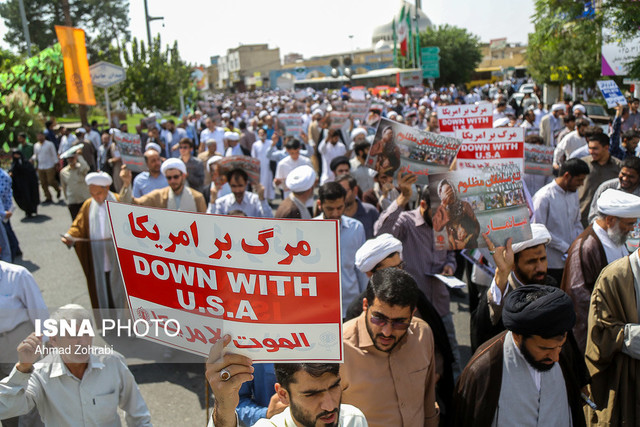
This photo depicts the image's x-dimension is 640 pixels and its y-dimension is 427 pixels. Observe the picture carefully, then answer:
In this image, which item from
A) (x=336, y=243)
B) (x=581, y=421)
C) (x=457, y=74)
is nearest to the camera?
(x=336, y=243)

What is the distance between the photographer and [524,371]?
2797mm

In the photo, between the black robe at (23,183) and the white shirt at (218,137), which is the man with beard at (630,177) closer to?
the white shirt at (218,137)

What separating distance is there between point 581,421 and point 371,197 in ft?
14.4

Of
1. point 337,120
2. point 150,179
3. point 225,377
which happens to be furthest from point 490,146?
point 337,120

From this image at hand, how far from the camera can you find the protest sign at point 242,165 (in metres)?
7.07

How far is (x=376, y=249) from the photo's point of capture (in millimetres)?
3703

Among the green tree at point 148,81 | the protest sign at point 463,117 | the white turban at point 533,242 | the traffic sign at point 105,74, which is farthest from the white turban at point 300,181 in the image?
the green tree at point 148,81

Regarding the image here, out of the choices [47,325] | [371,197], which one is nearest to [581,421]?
[47,325]

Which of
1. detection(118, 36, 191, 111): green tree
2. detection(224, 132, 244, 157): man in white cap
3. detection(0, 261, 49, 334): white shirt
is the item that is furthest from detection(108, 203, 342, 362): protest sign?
detection(118, 36, 191, 111): green tree

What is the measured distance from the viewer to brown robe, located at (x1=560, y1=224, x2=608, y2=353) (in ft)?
12.7

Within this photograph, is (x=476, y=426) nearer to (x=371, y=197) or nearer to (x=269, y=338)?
(x=269, y=338)

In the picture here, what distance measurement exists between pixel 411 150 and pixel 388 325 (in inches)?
121

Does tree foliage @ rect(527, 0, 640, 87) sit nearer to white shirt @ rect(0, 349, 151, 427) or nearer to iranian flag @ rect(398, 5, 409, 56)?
white shirt @ rect(0, 349, 151, 427)

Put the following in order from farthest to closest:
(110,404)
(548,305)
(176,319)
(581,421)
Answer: (110,404) < (581,421) < (548,305) < (176,319)
